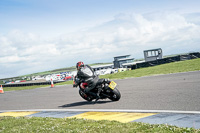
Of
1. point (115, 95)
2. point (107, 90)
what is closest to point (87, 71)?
point (107, 90)

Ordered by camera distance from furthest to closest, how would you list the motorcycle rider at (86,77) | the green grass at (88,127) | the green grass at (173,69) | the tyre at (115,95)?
the green grass at (173,69) < the motorcycle rider at (86,77) < the tyre at (115,95) < the green grass at (88,127)

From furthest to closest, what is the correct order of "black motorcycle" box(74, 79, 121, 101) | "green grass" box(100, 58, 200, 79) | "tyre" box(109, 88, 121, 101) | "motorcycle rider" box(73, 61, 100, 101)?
"green grass" box(100, 58, 200, 79)
"motorcycle rider" box(73, 61, 100, 101)
"tyre" box(109, 88, 121, 101)
"black motorcycle" box(74, 79, 121, 101)

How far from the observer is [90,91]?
10.5 m

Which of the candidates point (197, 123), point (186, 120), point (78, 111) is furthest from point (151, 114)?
point (78, 111)

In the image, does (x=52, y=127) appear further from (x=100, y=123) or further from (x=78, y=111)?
(x=78, y=111)

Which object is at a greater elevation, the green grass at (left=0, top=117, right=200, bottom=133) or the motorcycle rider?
the motorcycle rider

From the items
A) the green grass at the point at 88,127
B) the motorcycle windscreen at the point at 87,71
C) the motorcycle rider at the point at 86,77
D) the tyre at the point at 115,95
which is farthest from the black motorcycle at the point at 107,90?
the green grass at the point at 88,127

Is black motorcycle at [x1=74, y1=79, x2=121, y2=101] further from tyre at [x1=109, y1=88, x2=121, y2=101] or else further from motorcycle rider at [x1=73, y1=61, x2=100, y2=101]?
motorcycle rider at [x1=73, y1=61, x2=100, y2=101]

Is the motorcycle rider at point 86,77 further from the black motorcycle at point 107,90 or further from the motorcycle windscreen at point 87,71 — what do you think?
the black motorcycle at point 107,90

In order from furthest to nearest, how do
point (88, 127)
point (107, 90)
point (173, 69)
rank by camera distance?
point (173, 69)
point (107, 90)
point (88, 127)

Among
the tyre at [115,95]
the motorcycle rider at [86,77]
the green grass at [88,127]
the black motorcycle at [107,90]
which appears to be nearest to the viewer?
the green grass at [88,127]

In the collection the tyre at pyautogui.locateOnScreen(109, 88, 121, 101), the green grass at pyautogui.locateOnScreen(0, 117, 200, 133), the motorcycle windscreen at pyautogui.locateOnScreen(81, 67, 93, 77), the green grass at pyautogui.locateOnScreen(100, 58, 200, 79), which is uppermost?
the motorcycle windscreen at pyautogui.locateOnScreen(81, 67, 93, 77)

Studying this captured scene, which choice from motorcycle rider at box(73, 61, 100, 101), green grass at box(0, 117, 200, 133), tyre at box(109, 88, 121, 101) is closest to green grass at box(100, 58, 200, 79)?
tyre at box(109, 88, 121, 101)

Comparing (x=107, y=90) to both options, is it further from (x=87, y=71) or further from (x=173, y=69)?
(x=173, y=69)
